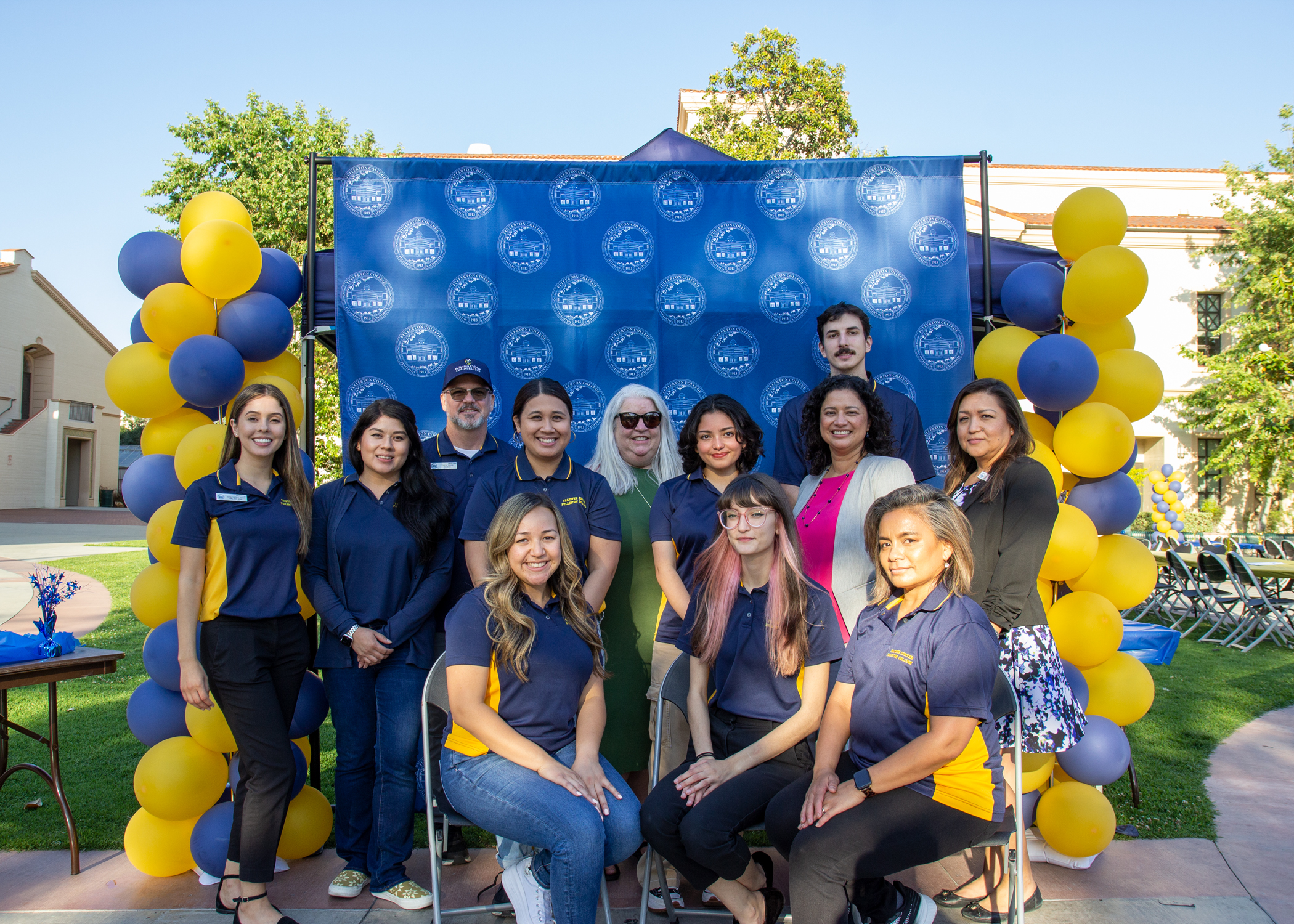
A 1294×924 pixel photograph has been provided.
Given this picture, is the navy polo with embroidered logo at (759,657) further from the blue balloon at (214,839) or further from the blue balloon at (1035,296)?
the blue balloon at (1035,296)

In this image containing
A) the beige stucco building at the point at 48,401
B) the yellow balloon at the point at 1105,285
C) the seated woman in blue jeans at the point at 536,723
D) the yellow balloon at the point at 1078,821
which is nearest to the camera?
the seated woman in blue jeans at the point at 536,723

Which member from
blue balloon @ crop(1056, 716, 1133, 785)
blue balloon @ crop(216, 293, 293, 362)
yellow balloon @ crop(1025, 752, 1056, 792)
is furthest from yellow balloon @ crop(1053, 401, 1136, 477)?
blue balloon @ crop(216, 293, 293, 362)

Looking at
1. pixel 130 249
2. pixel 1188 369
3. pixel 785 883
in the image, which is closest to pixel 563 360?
pixel 130 249

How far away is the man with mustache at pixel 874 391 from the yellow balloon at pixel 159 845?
9.21ft

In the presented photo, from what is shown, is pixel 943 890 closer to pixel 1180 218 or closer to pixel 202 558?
pixel 202 558

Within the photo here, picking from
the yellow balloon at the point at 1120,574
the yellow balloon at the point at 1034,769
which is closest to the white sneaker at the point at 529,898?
the yellow balloon at the point at 1034,769

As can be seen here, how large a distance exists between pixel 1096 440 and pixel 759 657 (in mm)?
1842

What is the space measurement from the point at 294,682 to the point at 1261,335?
22.9 m

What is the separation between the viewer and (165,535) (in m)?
3.23

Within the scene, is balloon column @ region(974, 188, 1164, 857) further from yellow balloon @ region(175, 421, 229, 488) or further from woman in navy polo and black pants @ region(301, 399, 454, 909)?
yellow balloon @ region(175, 421, 229, 488)

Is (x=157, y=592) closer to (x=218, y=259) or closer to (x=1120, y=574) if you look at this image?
(x=218, y=259)

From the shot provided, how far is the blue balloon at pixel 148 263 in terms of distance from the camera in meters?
3.50

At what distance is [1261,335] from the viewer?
1909 cm

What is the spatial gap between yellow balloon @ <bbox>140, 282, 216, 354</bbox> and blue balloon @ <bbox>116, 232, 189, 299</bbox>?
2.6 inches
